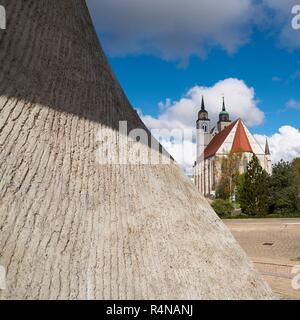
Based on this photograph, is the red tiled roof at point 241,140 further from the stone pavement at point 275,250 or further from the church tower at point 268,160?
the stone pavement at point 275,250

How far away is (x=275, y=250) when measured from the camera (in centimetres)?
1172

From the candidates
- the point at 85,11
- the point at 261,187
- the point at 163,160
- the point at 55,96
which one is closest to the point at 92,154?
the point at 55,96

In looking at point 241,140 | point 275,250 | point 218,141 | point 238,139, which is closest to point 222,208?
point 275,250

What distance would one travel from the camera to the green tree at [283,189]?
91.3 feet

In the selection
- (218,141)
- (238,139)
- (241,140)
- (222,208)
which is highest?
(218,141)

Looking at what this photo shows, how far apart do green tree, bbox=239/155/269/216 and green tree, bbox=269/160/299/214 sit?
0.80 meters

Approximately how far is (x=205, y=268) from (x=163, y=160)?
49.0 inches

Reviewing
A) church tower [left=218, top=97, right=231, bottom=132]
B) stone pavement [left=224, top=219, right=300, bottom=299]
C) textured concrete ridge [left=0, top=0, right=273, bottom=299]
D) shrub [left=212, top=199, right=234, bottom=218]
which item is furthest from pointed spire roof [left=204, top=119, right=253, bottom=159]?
textured concrete ridge [left=0, top=0, right=273, bottom=299]

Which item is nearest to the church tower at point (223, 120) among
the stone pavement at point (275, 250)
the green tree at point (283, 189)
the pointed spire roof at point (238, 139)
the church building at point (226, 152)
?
the church building at point (226, 152)

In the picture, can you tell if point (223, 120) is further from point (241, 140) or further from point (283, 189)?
point (283, 189)

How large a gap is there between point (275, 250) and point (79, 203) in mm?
10449

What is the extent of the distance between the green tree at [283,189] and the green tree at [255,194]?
80 centimetres

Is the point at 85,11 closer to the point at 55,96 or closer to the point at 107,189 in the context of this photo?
the point at 55,96

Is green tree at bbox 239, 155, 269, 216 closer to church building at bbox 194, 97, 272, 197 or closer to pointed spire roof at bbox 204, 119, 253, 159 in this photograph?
church building at bbox 194, 97, 272, 197
